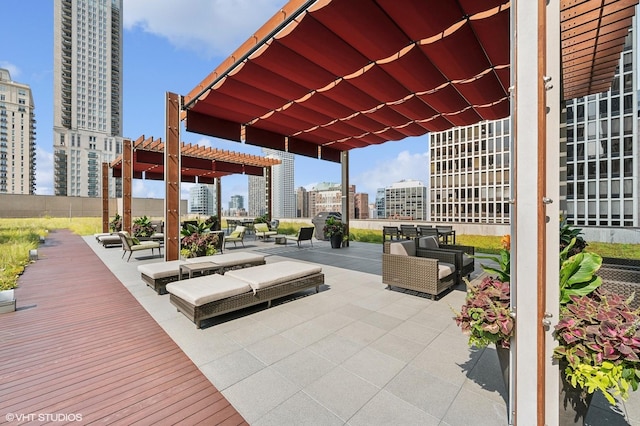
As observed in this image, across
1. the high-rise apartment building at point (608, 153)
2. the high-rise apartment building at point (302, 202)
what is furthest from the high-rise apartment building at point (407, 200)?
the high-rise apartment building at point (608, 153)

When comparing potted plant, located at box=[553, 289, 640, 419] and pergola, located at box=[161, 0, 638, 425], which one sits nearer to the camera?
potted plant, located at box=[553, 289, 640, 419]

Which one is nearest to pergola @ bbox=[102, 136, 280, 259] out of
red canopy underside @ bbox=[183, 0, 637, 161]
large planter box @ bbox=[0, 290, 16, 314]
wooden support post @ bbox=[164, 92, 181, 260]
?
wooden support post @ bbox=[164, 92, 181, 260]

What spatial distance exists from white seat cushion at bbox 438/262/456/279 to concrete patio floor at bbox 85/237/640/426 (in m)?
0.41

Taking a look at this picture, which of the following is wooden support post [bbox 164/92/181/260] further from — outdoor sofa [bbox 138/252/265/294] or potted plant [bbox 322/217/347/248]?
potted plant [bbox 322/217/347/248]

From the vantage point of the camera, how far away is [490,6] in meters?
2.99

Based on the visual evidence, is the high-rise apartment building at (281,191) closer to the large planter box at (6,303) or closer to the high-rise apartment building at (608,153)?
the high-rise apartment building at (608,153)

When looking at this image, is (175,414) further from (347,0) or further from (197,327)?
(347,0)

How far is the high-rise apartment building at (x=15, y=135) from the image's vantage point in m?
55.9

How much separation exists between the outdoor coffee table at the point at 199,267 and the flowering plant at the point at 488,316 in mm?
3898

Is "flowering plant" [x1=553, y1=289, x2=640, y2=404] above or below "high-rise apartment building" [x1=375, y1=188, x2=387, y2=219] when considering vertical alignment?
below

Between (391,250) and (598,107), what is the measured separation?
1896 inches

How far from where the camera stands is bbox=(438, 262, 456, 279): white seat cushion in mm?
4258

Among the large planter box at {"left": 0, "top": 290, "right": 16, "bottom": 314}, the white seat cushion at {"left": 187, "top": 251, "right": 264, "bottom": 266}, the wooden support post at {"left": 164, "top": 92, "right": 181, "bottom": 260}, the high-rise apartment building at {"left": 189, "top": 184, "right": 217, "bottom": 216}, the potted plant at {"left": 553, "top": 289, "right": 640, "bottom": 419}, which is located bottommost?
the large planter box at {"left": 0, "top": 290, "right": 16, "bottom": 314}

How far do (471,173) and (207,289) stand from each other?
6085 cm
